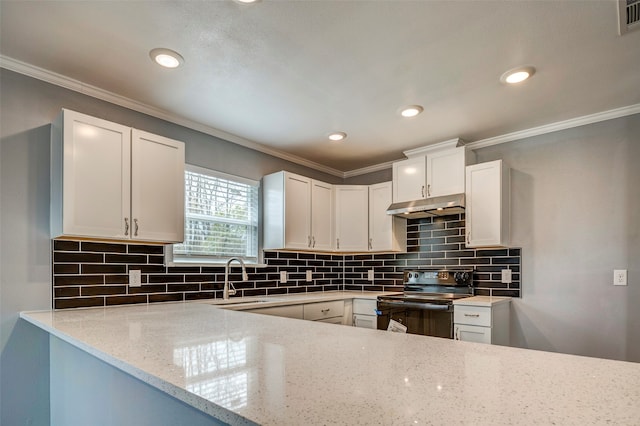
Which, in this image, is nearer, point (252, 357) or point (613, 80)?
point (252, 357)

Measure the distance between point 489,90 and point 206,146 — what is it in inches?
87.3

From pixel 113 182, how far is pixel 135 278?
725 mm

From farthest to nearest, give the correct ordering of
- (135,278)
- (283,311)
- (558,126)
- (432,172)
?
(432,172)
(558,126)
(283,311)
(135,278)

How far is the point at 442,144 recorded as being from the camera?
3479 mm

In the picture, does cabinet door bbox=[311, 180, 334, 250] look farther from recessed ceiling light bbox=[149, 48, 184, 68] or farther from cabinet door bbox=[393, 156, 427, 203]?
recessed ceiling light bbox=[149, 48, 184, 68]

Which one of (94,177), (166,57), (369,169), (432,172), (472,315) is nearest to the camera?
(166,57)

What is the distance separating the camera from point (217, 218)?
10.5ft

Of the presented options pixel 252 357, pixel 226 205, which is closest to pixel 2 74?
pixel 226 205

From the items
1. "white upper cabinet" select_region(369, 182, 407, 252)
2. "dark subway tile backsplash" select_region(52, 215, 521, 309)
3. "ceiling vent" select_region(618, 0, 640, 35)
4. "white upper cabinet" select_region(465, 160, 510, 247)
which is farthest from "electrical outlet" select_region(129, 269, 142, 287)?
"ceiling vent" select_region(618, 0, 640, 35)

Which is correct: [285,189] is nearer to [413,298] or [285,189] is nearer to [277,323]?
[413,298]

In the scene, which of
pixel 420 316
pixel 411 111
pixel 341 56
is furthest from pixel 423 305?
pixel 341 56

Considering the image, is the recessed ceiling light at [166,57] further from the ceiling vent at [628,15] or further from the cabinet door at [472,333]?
the cabinet door at [472,333]

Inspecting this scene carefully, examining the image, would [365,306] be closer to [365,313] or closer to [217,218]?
[365,313]

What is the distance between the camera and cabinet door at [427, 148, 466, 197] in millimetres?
3295
